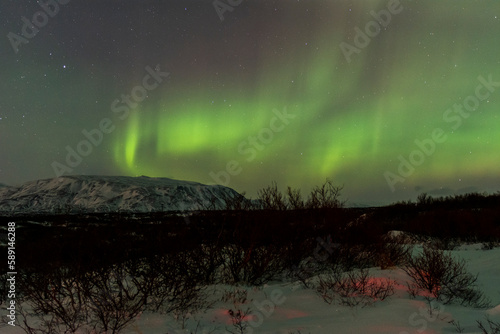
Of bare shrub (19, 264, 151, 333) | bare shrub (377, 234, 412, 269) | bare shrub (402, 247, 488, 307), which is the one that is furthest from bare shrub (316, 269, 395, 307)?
bare shrub (19, 264, 151, 333)

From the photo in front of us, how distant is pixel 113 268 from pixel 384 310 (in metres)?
5.01

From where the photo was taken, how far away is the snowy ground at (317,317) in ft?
17.7

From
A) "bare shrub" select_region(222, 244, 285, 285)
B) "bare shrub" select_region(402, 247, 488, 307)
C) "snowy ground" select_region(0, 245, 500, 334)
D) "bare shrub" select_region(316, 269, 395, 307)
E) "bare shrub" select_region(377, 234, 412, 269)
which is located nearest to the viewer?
"snowy ground" select_region(0, 245, 500, 334)

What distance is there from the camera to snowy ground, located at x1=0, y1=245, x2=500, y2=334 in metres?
5.40

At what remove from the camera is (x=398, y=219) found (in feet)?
89.9

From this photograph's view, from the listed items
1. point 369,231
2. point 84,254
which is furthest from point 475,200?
point 84,254

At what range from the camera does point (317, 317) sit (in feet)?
19.9

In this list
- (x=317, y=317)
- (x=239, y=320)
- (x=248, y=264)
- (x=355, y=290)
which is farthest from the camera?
(x=248, y=264)

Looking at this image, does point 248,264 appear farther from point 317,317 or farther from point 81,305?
point 81,305

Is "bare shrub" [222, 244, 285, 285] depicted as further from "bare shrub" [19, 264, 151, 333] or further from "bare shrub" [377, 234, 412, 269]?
"bare shrub" [377, 234, 412, 269]

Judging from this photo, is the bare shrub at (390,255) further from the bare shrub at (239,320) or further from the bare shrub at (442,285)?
the bare shrub at (239,320)

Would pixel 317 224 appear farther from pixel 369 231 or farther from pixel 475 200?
pixel 475 200

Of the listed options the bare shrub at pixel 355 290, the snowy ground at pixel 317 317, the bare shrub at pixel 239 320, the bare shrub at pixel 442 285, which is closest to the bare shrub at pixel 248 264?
the snowy ground at pixel 317 317

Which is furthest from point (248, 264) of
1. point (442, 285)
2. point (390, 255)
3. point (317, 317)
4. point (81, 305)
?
point (390, 255)
